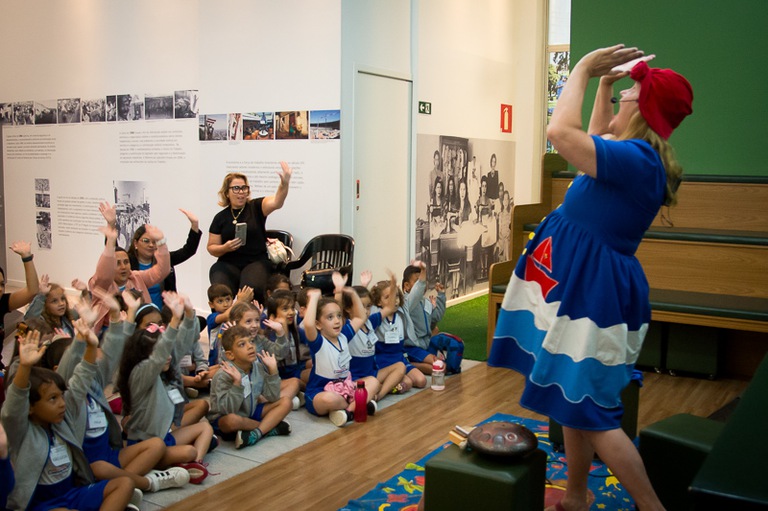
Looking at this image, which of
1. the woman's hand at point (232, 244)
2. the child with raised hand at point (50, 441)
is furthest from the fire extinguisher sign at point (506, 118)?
the child with raised hand at point (50, 441)

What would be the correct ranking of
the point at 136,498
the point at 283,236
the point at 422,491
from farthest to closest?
the point at 283,236 < the point at 422,491 < the point at 136,498

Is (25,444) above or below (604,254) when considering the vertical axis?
below

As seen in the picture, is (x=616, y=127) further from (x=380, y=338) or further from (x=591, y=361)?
(x=380, y=338)

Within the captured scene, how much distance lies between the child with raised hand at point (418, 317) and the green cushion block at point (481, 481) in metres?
3.00

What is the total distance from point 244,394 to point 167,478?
30.8 inches

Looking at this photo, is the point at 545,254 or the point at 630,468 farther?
the point at 545,254

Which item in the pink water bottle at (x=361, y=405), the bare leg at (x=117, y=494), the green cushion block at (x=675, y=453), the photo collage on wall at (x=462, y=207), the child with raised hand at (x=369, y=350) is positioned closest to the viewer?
the green cushion block at (x=675, y=453)

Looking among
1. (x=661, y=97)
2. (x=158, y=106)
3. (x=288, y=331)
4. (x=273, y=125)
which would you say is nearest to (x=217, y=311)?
(x=288, y=331)

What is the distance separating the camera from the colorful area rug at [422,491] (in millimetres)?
3541

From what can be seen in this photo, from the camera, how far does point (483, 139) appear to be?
955 centimetres

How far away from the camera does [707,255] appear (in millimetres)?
5918

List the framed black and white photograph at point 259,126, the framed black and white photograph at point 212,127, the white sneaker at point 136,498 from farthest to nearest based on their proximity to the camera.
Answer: the framed black and white photograph at point 212,127 → the framed black and white photograph at point 259,126 → the white sneaker at point 136,498

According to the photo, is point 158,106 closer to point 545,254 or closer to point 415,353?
point 415,353

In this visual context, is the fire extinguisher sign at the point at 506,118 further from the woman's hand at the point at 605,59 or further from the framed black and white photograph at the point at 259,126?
the woman's hand at the point at 605,59
